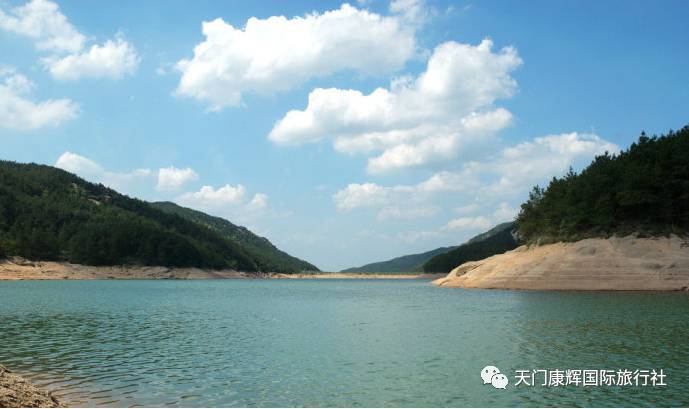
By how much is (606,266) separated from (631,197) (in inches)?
502

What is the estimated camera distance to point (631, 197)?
8506cm

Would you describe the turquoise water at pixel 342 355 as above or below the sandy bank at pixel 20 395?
below

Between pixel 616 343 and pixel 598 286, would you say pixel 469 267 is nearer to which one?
pixel 598 286

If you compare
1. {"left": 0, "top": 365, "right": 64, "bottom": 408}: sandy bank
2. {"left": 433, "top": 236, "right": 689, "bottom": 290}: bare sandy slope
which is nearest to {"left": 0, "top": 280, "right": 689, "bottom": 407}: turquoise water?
{"left": 0, "top": 365, "right": 64, "bottom": 408}: sandy bank

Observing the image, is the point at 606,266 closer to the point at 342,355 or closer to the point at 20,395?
the point at 342,355

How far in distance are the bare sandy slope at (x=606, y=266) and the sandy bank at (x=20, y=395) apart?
256 ft

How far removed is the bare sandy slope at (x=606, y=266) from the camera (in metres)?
77.3

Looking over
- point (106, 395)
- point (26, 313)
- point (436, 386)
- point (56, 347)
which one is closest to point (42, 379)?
point (106, 395)

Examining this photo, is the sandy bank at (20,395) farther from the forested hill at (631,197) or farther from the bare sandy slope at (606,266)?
the forested hill at (631,197)

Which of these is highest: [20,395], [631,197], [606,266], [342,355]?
[631,197]

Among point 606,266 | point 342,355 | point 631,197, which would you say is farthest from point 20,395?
point 631,197

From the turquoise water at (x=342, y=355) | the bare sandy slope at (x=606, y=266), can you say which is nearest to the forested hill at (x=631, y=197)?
the bare sandy slope at (x=606, y=266)

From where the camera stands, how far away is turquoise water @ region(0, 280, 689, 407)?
20.1 m

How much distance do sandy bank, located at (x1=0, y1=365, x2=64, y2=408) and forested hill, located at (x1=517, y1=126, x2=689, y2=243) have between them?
87.1 m
